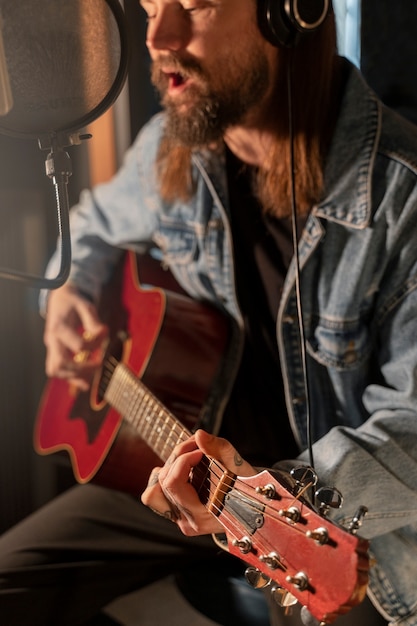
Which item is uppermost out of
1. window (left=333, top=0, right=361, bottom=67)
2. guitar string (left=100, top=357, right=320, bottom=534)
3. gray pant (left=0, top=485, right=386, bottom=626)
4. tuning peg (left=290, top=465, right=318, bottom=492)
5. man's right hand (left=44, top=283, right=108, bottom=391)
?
window (left=333, top=0, right=361, bottom=67)

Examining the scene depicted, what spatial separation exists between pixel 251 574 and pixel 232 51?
77 centimetres

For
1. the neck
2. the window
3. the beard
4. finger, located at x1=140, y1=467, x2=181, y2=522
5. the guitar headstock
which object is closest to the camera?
the guitar headstock

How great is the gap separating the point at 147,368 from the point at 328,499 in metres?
0.61

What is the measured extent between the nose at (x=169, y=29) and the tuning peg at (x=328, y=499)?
706 mm

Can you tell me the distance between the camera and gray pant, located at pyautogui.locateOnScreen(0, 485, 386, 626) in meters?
1.30

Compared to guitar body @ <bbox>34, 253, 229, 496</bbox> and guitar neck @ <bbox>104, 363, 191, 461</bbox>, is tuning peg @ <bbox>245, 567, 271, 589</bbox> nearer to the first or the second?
guitar neck @ <bbox>104, 363, 191, 461</bbox>

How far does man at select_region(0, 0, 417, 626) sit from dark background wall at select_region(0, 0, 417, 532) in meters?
0.32

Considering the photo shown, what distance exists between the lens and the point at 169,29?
1.05 metres

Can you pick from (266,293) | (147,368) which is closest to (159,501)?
(147,368)

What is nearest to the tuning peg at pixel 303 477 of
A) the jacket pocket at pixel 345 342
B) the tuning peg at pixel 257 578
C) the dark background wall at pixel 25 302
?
the tuning peg at pixel 257 578

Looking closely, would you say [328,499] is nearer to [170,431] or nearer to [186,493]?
[186,493]

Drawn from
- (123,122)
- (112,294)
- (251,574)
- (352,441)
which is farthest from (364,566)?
(123,122)

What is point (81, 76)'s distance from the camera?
2.42 ft

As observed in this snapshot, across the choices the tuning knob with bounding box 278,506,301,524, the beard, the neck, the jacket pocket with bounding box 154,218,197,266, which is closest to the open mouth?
the beard
